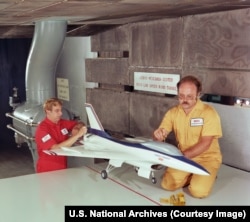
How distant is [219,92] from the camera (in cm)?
330

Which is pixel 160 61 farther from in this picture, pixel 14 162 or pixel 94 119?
pixel 14 162

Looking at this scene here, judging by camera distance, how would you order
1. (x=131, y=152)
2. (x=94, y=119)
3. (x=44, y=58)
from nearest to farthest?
(x=131, y=152)
(x=94, y=119)
(x=44, y=58)

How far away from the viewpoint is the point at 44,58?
3.85m

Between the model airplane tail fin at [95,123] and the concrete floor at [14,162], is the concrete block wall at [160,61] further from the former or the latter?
the concrete floor at [14,162]

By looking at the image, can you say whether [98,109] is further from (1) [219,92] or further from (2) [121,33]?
(1) [219,92]

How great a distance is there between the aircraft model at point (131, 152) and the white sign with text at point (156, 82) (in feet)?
3.91

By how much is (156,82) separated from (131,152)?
59.2 inches

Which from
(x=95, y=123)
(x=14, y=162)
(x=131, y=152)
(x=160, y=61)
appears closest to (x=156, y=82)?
(x=160, y=61)

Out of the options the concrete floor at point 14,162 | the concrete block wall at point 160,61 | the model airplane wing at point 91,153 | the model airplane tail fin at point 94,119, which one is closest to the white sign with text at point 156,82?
the concrete block wall at point 160,61

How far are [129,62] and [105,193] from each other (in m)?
2.02

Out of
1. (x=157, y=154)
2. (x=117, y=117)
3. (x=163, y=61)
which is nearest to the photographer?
(x=157, y=154)

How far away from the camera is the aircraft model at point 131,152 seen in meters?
2.44

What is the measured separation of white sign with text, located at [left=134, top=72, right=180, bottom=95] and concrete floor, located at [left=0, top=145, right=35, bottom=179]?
8.03ft

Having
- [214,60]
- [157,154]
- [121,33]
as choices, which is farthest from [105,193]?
[121,33]
